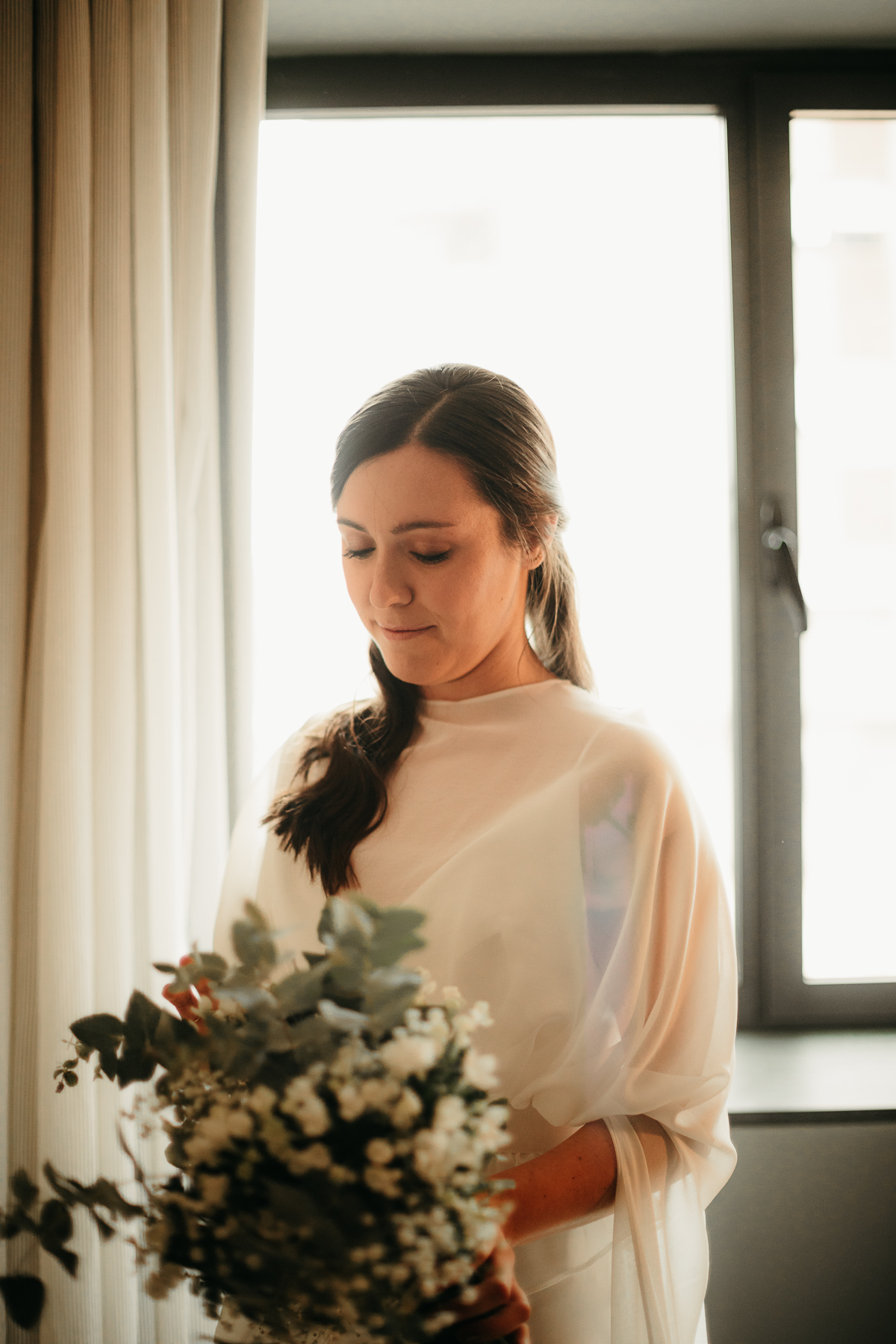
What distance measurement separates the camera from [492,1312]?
2.13ft

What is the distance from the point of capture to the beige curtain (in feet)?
4.00

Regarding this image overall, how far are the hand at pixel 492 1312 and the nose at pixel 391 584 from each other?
58 centimetres

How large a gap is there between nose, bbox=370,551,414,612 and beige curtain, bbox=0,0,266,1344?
19.1 inches

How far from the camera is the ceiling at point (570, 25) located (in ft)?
4.77

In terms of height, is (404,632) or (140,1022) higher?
(404,632)

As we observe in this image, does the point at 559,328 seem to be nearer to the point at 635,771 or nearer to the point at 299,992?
the point at 635,771

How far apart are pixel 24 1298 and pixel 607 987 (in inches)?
20.9

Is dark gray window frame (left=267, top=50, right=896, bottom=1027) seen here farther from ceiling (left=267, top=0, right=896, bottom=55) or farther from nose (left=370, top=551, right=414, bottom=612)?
nose (left=370, top=551, right=414, bottom=612)

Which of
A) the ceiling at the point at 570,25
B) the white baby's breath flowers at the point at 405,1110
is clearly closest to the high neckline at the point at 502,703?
the white baby's breath flowers at the point at 405,1110

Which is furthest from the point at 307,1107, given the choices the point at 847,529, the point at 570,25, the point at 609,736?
the point at 570,25

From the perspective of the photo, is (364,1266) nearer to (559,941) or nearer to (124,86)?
(559,941)

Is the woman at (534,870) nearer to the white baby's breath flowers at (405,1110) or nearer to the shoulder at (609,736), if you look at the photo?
the shoulder at (609,736)

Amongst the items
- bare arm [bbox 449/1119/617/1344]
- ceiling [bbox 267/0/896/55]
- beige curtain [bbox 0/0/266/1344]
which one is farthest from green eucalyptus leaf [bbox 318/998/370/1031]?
ceiling [bbox 267/0/896/55]

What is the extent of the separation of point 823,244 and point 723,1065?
1493mm
